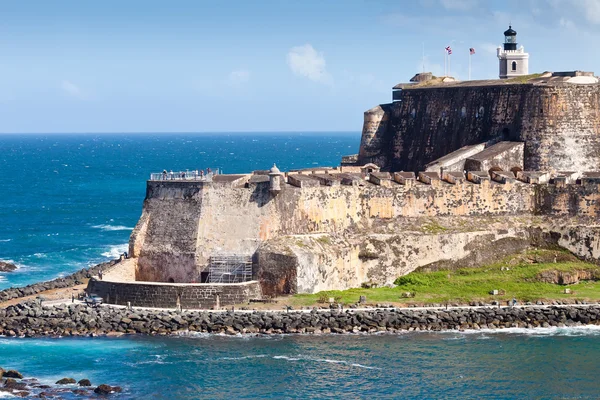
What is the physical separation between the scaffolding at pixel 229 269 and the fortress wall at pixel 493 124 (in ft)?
58.2

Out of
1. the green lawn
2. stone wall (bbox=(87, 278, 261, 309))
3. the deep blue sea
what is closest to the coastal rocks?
the deep blue sea

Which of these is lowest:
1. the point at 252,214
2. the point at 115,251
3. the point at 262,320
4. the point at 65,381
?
the point at 65,381

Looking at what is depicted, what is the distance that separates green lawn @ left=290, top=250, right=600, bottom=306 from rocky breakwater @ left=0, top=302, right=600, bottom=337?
183cm

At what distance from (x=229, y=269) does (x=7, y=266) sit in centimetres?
2001

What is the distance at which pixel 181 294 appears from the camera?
53.3 metres

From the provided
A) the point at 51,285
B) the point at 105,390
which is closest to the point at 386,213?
the point at 51,285

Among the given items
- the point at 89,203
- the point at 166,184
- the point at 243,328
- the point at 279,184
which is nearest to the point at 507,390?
the point at 243,328

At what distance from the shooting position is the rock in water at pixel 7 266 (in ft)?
231

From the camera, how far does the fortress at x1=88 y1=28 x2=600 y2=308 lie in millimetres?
55469

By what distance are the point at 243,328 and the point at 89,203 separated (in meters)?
62.8

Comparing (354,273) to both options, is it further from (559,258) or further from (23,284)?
(23,284)

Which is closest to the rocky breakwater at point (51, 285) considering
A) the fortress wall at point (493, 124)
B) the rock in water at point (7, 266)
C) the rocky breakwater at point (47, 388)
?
the rock in water at point (7, 266)

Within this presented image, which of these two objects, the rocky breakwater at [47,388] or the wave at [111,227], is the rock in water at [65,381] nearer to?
the rocky breakwater at [47,388]

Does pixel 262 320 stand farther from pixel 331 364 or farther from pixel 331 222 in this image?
pixel 331 222
